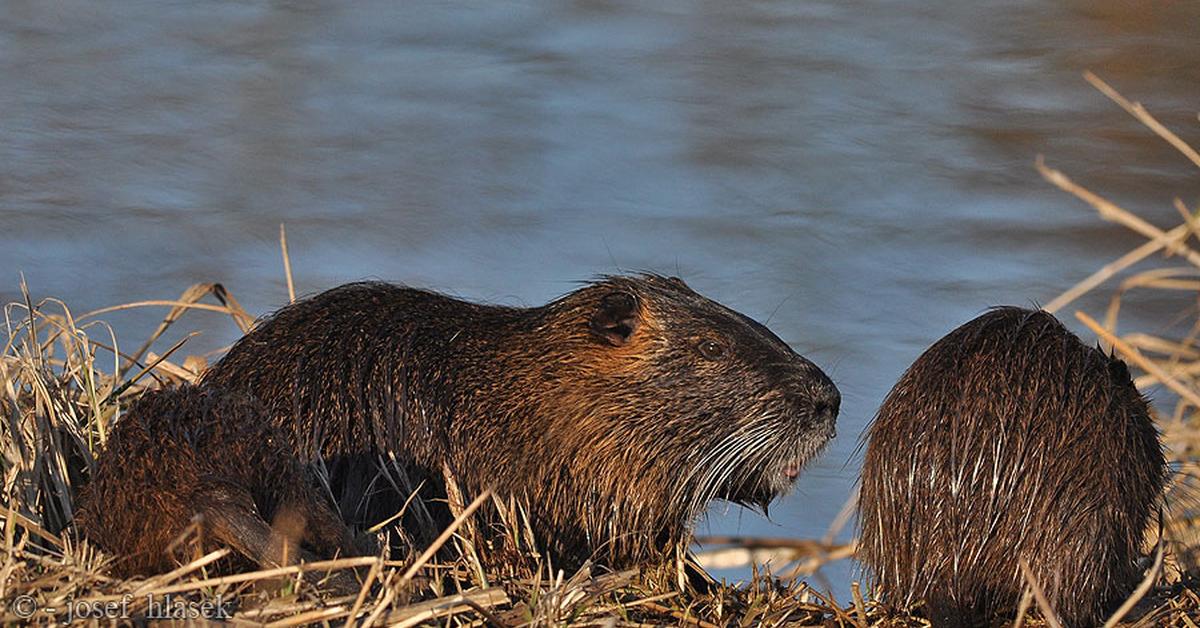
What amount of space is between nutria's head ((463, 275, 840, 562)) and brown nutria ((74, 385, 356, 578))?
0.66 m

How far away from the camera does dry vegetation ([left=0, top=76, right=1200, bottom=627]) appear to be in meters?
2.47

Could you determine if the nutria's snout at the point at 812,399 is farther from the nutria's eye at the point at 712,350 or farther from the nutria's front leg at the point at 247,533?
the nutria's front leg at the point at 247,533

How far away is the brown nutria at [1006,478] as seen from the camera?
9.00 feet

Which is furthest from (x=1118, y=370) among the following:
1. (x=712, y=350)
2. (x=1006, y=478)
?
(x=712, y=350)

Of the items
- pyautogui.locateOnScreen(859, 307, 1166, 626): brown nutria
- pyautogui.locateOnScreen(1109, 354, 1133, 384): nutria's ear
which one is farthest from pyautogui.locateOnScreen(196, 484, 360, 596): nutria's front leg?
pyautogui.locateOnScreen(1109, 354, 1133, 384): nutria's ear

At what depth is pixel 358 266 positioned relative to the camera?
6555mm

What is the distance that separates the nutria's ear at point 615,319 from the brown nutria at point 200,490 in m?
0.83

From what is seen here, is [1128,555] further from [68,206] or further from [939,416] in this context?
[68,206]

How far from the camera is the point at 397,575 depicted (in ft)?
8.64

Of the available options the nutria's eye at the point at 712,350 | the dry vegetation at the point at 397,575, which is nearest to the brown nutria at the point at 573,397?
the nutria's eye at the point at 712,350

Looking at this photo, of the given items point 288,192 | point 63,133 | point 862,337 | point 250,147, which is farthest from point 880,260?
point 63,133

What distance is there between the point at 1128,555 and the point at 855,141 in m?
5.55

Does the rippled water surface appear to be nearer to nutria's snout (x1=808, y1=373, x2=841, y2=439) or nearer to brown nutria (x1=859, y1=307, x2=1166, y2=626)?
nutria's snout (x1=808, y1=373, x2=841, y2=439)

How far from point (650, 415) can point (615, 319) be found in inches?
8.0
